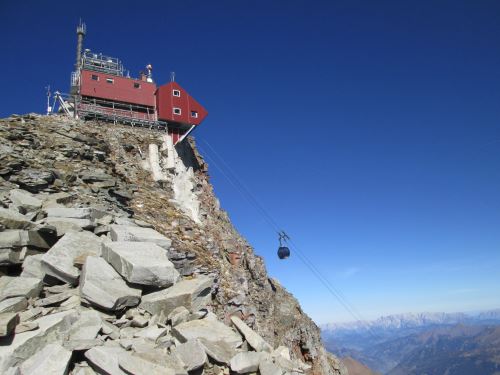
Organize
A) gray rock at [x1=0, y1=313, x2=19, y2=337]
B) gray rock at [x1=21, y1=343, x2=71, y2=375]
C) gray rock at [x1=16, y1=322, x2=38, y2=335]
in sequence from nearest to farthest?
1. gray rock at [x1=21, y1=343, x2=71, y2=375]
2. gray rock at [x1=0, y1=313, x2=19, y2=337]
3. gray rock at [x1=16, y1=322, x2=38, y2=335]

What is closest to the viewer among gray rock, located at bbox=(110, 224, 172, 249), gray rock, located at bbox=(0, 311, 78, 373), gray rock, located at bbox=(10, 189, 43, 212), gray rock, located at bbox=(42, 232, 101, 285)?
gray rock, located at bbox=(0, 311, 78, 373)

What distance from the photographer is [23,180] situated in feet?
64.9

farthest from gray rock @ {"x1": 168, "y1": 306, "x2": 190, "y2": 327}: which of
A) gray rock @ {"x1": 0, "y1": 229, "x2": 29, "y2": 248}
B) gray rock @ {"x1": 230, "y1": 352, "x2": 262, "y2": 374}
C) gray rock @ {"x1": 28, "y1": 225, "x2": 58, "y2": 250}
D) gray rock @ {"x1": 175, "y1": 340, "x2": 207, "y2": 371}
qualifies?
gray rock @ {"x1": 0, "y1": 229, "x2": 29, "y2": 248}

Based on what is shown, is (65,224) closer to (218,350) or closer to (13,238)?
(13,238)

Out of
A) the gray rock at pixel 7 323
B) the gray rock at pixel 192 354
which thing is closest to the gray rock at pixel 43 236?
the gray rock at pixel 7 323

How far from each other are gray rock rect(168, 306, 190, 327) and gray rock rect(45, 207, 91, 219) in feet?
25.3

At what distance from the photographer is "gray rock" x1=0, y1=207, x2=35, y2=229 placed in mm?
14164

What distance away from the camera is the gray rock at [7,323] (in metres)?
9.22

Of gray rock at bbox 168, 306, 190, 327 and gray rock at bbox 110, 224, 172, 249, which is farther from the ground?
gray rock at bbox 110, 224, 172, 249

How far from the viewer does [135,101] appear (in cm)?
4966

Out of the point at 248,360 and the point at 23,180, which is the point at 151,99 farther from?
the point at 248,360

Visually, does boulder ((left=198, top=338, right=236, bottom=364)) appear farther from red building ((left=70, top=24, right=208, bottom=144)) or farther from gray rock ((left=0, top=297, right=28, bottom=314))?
red building ((left=70, top=24, right=208, bottom=144))

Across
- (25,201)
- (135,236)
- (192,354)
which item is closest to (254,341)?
(192,354)

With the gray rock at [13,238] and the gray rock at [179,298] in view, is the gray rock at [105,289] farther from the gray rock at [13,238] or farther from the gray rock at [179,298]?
the gray rock at [13,238]
